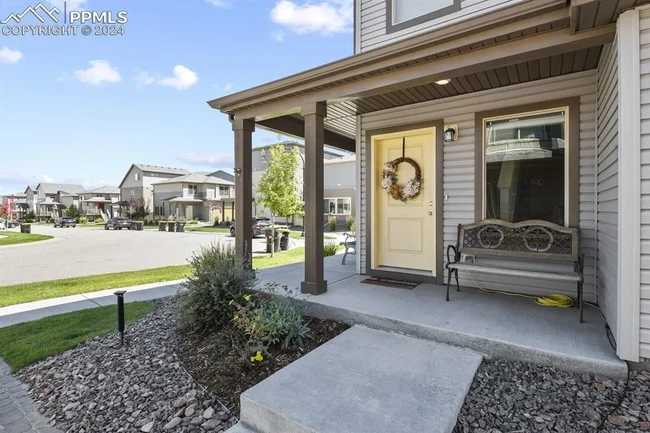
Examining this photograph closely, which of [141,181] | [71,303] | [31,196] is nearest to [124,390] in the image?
[71,303]

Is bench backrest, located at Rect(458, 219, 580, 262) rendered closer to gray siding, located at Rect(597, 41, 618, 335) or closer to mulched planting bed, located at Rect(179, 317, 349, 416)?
gray siding, located at Rect(597, 41, 618, 335)

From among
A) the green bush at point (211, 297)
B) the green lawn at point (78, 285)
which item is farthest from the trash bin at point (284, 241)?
the green bush at point (211, 297)

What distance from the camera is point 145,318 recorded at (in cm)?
390

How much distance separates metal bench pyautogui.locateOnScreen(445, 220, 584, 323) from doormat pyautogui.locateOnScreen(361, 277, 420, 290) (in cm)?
60

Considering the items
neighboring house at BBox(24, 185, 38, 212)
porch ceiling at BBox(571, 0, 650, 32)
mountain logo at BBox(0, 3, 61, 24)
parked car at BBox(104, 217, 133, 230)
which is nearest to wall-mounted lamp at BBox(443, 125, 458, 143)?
porch ceiling at BBox(571, 0, 650, 32)

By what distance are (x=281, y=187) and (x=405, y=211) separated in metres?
6.65

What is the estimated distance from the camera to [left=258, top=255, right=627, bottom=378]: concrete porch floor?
2324 millimetres

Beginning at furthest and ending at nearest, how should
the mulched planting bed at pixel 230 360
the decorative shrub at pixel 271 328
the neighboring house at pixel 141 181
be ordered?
1. the neighboring house at pixel 141 181
2. the decorative shrub at pixel 271 328
3. the mulched planting bed at pixel 230 360

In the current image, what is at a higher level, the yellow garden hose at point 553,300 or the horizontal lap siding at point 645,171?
the horizontal lap siding at point 645,171

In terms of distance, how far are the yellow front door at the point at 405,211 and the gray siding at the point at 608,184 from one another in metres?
1.72

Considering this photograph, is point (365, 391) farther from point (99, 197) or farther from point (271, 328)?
point (99, 197)

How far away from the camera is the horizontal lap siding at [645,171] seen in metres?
2.13

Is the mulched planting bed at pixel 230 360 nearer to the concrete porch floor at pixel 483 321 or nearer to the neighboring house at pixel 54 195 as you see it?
the concrete porch floor at pixel 483 321

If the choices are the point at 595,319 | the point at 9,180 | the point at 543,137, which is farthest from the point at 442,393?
the point at 9,180
